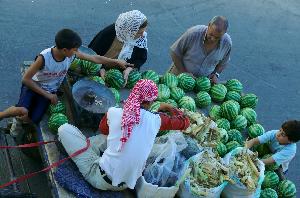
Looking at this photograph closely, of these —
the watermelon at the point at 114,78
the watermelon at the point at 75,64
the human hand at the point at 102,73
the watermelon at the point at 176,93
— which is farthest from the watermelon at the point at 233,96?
the watermelon at the point at 75,64

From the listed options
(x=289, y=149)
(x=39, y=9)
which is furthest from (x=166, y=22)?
(x=289, y=149)

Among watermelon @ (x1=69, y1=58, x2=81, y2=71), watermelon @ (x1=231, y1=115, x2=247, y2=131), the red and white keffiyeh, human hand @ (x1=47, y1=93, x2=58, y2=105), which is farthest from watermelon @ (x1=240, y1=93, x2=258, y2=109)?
human hand @ (x1=47, y1=93, x2=58, y2=105)

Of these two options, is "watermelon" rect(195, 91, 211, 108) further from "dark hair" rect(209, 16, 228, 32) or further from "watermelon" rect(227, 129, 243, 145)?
"dark hair" rect(209, 16, 228, 32)

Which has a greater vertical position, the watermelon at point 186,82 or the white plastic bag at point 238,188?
the watermelon at point 186,82

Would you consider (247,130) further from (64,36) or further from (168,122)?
(64,36)

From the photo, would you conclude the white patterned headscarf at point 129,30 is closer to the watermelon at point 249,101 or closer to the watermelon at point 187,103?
the watermelon at point 187,103

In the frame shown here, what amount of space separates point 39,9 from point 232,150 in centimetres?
473

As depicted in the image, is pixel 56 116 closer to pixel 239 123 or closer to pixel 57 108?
pixel 57 108

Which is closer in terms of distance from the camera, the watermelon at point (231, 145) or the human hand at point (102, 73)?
the watermelon at point (231, 145)

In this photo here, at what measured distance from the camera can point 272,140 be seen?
5.94 m

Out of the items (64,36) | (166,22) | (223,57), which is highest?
(64,36)

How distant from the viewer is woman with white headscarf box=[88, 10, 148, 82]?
576 centimetres

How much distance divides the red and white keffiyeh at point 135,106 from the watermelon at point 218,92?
2.18m

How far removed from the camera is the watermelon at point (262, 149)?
239 inches
